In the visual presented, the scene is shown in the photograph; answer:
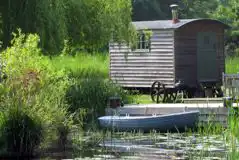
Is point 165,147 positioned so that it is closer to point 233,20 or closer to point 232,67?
point 232,67

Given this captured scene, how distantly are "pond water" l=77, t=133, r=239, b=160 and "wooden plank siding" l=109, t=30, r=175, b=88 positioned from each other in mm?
7643

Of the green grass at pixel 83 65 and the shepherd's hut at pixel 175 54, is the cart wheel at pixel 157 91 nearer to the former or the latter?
the shepherd's hut at pixel 175 54

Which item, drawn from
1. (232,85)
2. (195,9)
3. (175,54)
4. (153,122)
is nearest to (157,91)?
(175,54)

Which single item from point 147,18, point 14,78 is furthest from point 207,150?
point 147,18

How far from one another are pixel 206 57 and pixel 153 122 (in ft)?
26.4

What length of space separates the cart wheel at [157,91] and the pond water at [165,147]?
6.64 meters

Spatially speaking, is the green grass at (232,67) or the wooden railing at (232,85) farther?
the green grass at (232,67)

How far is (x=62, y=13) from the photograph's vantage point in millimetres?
21844

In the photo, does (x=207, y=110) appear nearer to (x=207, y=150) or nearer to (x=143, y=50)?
(x=207, y=150)

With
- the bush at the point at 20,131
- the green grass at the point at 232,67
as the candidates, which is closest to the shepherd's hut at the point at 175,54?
the green grass at the point at 232,67

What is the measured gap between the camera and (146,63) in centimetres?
2606

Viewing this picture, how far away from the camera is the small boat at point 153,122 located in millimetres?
18062

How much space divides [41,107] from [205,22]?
40.3 ft

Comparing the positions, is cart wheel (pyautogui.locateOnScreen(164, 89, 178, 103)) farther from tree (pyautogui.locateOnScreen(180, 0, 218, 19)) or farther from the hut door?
tree (pyautogui.locateOnScreen(180, 0, 218, 19))
